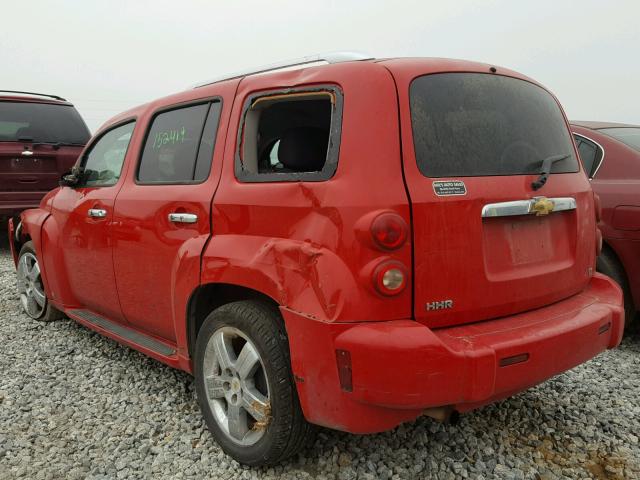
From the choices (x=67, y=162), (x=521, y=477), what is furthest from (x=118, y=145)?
(x=67, y=162)

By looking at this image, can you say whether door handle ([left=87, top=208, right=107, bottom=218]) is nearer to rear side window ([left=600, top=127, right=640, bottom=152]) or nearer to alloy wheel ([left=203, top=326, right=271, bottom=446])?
alloy wheel ([left=203, top=326, right=271, bottom=446])

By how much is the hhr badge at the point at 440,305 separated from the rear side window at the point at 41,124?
663cm

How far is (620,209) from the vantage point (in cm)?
387

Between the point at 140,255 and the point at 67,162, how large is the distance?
4828 millimetres

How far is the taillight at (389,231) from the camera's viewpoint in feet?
6.76

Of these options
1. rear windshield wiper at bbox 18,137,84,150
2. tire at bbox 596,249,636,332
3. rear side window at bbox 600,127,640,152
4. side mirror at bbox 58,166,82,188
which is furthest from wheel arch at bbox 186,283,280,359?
rear windshield wiper at bbox 18,137,84,150

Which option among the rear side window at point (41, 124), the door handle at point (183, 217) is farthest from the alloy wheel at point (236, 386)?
the rear side window at point (41, 124)

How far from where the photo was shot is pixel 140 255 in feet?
10.5

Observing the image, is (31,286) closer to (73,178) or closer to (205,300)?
(73,178)

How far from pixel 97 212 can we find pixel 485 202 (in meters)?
2.57

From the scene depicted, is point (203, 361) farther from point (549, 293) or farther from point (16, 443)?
point (549, 293)

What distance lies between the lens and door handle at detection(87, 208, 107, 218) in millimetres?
3578

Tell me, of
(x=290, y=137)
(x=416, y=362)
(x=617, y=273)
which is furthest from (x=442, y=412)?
(x=617, y=273)

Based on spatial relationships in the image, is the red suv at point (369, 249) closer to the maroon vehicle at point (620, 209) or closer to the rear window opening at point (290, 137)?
the rear window opening at point (290, 137)
